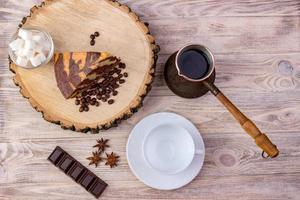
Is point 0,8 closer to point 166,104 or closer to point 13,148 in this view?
point 13,148

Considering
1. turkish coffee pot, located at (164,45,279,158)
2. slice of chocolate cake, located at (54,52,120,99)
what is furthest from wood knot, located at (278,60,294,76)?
slice of chocolate cake, located at (54,52,120,99)

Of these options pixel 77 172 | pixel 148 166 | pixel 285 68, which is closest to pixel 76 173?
pixel 77 172

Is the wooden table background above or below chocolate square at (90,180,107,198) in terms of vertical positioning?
above

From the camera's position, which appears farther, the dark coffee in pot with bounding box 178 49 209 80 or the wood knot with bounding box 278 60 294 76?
the wood knot with bounding box 278 60 294 76

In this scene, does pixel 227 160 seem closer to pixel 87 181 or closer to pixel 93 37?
pixel 87 181

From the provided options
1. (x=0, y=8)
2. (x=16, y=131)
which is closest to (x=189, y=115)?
(x=16, y=131)

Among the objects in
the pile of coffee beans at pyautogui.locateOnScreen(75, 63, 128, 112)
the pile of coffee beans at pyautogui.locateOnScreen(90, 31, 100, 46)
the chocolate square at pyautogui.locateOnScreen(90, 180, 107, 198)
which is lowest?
the chocolate square at pyautogui.locateOnScreen(90, 180, 107, 198)

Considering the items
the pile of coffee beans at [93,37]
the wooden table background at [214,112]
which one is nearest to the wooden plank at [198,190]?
the wooden table background at [214,112]

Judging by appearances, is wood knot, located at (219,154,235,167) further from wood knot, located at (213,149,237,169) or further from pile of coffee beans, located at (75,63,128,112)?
pile of coffee beans, located at (75,63,128,112)
